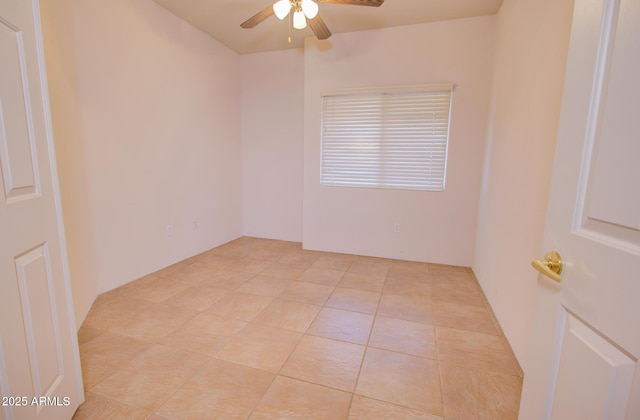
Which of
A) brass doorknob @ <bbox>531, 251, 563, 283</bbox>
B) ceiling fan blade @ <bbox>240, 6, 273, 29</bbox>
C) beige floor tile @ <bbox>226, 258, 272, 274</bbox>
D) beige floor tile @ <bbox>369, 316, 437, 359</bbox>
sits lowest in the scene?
beige floor tile @ <bbox>369, 316, 437, 359</bbox>

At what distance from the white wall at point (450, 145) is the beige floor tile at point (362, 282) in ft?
2.34

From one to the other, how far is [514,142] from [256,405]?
2.44 m

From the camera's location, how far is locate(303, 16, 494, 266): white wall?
311cm

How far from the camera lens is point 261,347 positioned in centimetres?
186

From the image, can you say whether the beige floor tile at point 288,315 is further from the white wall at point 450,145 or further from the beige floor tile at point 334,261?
the white wall at point 450,145

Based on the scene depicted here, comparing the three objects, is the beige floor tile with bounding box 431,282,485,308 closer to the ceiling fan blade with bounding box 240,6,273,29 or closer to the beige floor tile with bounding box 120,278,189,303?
the beige floor tile with bounding box 120,278,189,303

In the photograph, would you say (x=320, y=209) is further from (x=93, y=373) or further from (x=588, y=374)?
(x=588, y=374)

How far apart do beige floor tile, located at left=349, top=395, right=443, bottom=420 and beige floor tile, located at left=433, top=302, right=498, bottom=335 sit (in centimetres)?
93

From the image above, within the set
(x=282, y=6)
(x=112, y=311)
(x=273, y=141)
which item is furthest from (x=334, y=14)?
(x=112, y=311)

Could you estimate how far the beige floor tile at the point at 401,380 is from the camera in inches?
57.0

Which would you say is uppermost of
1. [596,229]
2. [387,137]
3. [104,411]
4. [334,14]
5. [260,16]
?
[334,14]

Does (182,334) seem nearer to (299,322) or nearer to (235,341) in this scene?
(235,341)

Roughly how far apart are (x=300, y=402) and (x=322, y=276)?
5.50 ft

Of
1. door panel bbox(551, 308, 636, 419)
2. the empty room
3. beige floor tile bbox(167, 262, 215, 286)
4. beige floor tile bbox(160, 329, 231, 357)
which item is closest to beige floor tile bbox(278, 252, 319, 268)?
the empty room
